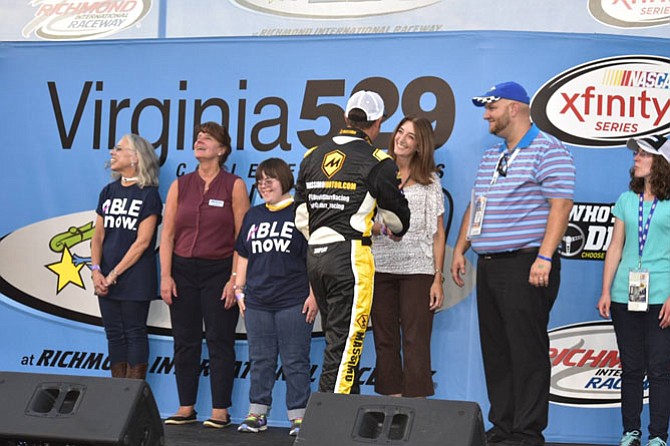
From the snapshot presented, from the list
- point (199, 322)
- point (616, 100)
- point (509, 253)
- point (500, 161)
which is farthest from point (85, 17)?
point (509, 253)

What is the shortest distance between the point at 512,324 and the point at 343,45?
1.98m

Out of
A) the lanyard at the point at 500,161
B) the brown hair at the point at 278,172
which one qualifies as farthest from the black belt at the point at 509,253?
the brown hair at the point at 278,172

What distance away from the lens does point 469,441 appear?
3.01m

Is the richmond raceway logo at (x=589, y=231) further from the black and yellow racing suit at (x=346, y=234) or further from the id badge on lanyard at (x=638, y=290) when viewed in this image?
the black and yellow racing suit at (x=346, y=234)

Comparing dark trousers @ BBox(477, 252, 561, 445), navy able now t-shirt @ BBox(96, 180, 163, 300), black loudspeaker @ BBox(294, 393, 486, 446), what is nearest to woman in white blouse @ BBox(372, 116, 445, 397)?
dark trousers @ BBox(477, 252, 561, 445)

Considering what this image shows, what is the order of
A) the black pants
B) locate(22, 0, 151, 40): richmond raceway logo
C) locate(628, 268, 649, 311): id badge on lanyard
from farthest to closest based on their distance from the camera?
locate(22, 0, 151, 40): richmond raceway logo, locate(628, 268, 649, 311): id badge on lanyard, the black pants

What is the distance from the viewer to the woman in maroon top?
5.58 meters

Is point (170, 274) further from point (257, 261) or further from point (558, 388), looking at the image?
point (558, 388)

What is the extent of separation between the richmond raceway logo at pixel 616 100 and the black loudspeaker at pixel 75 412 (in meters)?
2.99

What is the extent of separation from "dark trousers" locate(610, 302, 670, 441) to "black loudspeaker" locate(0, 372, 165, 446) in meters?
2.50

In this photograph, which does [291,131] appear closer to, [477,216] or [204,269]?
[204,269]

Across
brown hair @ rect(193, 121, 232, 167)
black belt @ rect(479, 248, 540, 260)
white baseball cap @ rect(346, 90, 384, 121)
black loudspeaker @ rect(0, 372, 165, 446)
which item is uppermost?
white baseball cap @ rect(346, 90, 384, 121)

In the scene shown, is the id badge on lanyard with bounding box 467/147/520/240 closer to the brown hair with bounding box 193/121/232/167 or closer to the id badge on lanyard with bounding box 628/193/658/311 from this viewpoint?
the id badge on lanyard with bounding box 628/193/658/311

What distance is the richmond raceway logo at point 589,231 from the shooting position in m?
5.34
